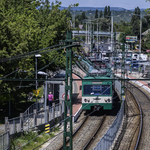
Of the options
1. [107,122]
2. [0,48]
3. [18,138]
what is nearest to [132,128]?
[107,122]

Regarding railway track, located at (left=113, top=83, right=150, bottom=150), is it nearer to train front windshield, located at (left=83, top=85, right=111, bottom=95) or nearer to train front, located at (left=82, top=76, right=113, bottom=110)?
train front, located at (left=82, top=76, right=113, bottom=110)

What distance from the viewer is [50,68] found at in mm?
30750

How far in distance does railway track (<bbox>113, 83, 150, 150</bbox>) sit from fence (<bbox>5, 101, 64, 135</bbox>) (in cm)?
491

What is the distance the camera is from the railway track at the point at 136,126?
18375 mm

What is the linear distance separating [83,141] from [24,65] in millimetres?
7446

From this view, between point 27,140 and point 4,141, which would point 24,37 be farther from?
point 4,141

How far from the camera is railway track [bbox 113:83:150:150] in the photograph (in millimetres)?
18375

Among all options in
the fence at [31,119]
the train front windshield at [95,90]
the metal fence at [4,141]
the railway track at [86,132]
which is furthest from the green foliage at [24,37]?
the railway track at [86,132]

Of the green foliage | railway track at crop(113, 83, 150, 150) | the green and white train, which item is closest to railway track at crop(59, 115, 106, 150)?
the green and white train

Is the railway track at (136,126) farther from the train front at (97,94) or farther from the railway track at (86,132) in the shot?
the train front at (97,94)

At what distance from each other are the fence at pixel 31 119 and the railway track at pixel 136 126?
4909 mm

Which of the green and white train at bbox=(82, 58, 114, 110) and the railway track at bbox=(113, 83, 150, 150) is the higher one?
the green and white train at bbox=(82, 58, 114, 110)

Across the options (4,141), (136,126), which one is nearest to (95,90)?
(136,126)

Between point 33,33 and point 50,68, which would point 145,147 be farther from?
point 50,68
